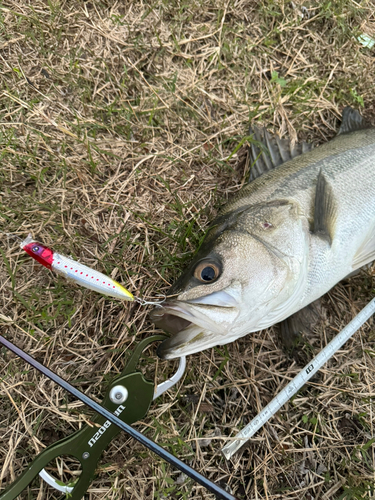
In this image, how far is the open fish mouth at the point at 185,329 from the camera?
1890mm

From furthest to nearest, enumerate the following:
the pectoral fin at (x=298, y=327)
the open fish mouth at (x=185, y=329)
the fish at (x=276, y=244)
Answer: the pectoral fin at (x=298, y=327), the fish at (x=276, y=244), the open fish mouth at (x=185, y=329)

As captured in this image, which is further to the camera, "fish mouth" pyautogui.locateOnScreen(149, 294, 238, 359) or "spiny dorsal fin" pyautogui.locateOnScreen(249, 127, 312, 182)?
"spiny dorsal fin" pyautogui.locateOnScreen(249, 127, 312, 182)

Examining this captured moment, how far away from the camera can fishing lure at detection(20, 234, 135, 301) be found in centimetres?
219

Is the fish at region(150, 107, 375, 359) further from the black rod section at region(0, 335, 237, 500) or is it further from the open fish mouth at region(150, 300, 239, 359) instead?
the black rod section at region(0, 335, 237, 500)

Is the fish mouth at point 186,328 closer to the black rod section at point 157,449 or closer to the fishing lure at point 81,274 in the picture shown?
the fishing lure at point 81,274

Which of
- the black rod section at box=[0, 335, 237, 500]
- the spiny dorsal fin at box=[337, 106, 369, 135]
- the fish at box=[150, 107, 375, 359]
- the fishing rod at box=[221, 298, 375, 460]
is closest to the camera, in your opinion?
the black rod section at box=[0, 335, 237, 500]

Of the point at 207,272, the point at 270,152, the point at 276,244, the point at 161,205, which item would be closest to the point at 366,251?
the point at 276,244

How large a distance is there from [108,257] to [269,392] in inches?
63.7

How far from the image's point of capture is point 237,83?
10.4ft

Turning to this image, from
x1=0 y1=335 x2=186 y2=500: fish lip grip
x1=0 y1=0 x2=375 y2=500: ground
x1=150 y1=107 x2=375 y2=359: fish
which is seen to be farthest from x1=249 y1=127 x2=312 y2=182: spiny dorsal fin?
x1=0 y1=335 x2=186 y2=500: fish lip grip

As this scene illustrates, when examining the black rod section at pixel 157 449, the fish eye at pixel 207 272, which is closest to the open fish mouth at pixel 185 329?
the fish eye at pixel 207 272

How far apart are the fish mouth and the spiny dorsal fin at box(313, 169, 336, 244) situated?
88cm

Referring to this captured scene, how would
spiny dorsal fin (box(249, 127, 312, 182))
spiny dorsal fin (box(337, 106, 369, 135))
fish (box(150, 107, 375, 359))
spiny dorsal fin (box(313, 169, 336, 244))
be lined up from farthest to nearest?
spiny dorsal fin (box(337, 106, 369, 135)), spiny dorsal fin (box(249, 127, 312, 182)), spiny dorsal fin (box(313, 169, 336, 244)), fish (box(150, 107, 375, 359))

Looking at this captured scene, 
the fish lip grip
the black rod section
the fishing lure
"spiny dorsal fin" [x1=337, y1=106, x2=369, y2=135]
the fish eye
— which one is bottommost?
the fish lip grip
